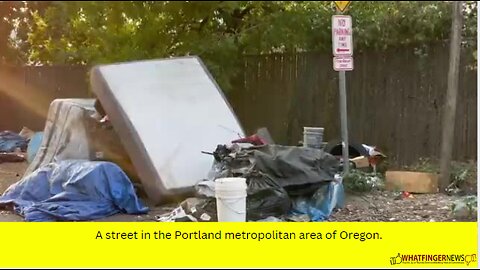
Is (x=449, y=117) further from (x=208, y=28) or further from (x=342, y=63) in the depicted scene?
(x=208, y=28)

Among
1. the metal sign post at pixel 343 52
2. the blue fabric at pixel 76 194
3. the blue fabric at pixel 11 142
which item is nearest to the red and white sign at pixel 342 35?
the metal sign post at pixel 343 52

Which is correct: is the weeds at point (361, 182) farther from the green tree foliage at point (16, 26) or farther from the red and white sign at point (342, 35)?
the green tree foliage at point (16, 26)

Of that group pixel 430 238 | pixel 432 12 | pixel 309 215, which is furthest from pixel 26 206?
pixel 432 12

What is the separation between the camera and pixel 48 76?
18.0 ft

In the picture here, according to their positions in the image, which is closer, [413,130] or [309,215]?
[309,215]

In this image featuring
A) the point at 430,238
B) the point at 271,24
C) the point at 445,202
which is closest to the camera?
the point at 430,238

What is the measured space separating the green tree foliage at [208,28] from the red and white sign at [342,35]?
74 mm

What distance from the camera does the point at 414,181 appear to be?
5.71m

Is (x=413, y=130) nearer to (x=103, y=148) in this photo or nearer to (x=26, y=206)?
(x=103, y=148)

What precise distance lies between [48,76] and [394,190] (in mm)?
3123

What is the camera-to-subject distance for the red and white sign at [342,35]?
496cm

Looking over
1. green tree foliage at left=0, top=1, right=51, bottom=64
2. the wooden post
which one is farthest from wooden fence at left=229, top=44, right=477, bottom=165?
green tree foliage at left=0, top=1, right=51, bottom=64

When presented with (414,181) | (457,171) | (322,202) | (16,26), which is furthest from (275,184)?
(16,26)

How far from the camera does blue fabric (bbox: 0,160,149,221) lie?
5262 mm
